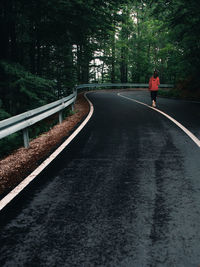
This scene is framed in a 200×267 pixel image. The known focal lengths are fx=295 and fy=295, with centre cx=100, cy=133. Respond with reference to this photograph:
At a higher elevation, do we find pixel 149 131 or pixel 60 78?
pixel 60 78

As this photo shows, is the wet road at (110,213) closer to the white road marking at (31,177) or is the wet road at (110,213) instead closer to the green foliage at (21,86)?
the white road marking at (31,177)

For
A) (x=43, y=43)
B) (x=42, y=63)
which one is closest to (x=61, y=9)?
(x=43, y=43)

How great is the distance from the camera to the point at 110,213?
12.7 feet

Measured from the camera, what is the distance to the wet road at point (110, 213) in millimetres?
2971

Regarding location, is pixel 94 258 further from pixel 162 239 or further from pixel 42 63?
pixel 42 63

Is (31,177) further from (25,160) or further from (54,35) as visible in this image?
(54,35)

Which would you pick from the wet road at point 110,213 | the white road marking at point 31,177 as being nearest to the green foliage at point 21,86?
the white road marking at point 31,177

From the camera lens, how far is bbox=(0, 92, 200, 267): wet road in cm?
297

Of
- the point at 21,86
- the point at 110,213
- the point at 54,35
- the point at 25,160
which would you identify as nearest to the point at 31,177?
the point at 25,160

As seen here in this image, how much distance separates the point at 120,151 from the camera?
7039 millimetres

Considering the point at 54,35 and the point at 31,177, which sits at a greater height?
the point at 54,35

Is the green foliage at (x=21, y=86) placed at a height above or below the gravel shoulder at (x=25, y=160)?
above

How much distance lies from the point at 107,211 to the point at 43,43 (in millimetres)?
17747

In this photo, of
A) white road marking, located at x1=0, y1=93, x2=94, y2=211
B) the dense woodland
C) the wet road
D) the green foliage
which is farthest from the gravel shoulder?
the green foliage
